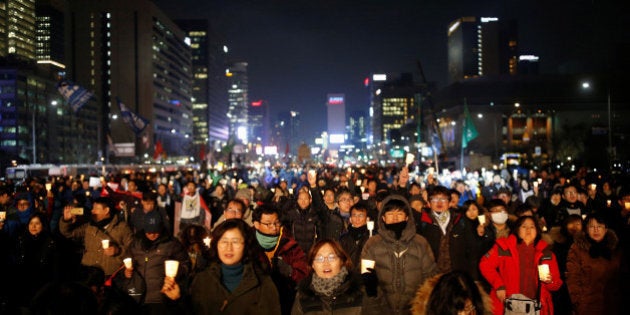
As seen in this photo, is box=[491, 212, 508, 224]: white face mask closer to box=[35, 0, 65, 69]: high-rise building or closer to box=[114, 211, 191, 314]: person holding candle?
box=[114, 211, 191, 314]: person holding candle

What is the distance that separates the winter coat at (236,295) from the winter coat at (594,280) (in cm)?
370

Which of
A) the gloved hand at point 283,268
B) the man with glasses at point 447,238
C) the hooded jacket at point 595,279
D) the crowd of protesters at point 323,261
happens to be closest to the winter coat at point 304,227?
the crowd of protesters at point 323,261

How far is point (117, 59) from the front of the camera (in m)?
135

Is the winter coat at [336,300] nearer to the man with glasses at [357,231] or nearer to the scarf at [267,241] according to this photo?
the scarf at [267,241]

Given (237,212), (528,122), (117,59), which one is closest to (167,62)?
(117,59)

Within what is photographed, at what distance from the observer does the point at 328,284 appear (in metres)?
4.07

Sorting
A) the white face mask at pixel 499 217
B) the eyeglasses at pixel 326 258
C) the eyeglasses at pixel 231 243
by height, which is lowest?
the white face mask at pixel 499 217

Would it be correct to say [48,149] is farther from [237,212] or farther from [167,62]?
[237,212]

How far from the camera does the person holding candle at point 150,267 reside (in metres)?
5.34

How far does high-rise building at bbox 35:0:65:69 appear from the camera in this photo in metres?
180

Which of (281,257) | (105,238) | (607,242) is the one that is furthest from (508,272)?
(105,238)

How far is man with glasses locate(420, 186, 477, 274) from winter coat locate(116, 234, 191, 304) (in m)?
2.90

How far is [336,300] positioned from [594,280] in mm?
3525

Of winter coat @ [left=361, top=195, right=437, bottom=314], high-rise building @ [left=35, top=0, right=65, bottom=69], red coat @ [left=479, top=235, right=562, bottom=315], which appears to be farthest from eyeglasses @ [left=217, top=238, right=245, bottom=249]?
high-rise building @ [left=35, top=0, right=65, bottom=69]
